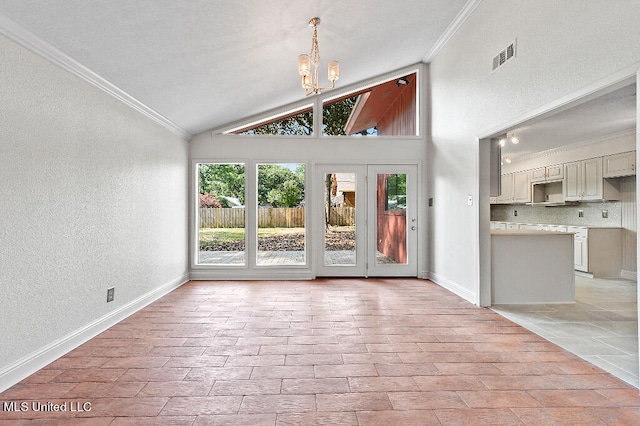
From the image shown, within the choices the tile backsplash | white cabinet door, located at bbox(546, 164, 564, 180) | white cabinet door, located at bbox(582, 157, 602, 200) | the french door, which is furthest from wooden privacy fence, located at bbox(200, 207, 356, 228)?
the tile backsplash

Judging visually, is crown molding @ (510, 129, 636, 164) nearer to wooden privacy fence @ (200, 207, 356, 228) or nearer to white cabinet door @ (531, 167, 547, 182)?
white cabinet door @ (531, 167, 547, 182)

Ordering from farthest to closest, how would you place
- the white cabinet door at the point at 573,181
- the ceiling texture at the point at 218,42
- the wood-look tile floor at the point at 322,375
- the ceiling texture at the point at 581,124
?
the white cabinet door at the point at 573,181, the ceiling texture at the point at 581,124, the ceiling texture at the point at 218,42, the wood-look tile floor at the point at 322,375

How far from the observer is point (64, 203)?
2.83 meters

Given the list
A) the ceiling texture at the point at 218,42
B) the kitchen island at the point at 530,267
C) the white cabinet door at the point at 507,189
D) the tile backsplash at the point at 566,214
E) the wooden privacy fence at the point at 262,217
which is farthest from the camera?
the white cabinet door at the point at 507,189

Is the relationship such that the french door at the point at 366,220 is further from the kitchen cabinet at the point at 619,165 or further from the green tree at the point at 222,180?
the kitchen cabinet at the point at 619,165

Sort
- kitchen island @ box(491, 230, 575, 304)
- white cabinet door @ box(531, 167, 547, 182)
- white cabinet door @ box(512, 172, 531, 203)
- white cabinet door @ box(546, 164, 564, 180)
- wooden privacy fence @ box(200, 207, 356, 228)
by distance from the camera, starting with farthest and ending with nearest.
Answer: white cabinet door @ box(512, 172, 531, 203) < white cabinet door @ box(531, 167, 547, 182) < white cabinet door @ box(546, 164, 564, 180) < wooden privacy fence @ box(200, 207, 356, 228) < kitchen island @ box(491, 230, 575, 304)

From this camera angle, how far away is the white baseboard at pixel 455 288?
428cm

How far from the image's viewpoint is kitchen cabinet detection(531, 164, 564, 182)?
7.03 m

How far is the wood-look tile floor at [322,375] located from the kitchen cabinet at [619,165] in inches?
154

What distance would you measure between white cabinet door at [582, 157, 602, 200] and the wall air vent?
3.75 meters

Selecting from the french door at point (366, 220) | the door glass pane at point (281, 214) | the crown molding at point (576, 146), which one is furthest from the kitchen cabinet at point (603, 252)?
the door glass pane at point (281, 214)

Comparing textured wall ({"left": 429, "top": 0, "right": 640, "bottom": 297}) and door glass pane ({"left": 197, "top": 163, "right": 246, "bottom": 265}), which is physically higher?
textured wall ({"left": 429, "top": 0, "right": 640, "bottom": 297})

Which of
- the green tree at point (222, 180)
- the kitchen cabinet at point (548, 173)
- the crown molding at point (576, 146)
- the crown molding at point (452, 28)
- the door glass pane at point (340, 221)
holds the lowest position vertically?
the door glass pane at point (340, 221)

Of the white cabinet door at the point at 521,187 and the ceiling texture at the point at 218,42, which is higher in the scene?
the ceiling texture at the point at 218,42
